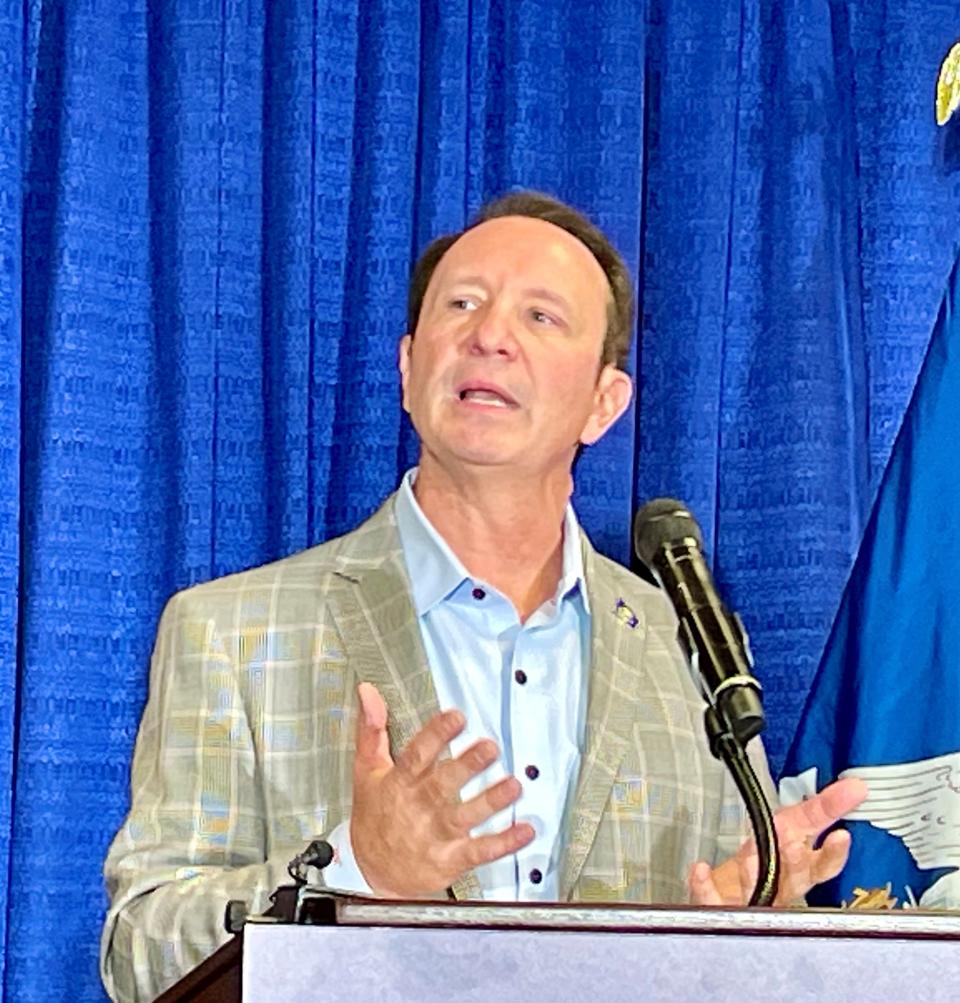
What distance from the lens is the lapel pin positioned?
2.21 metres

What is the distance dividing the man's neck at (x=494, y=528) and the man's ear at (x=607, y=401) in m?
0.11

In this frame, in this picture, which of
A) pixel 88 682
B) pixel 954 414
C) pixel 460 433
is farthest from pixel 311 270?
pixel 954 414

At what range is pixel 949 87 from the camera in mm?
2473

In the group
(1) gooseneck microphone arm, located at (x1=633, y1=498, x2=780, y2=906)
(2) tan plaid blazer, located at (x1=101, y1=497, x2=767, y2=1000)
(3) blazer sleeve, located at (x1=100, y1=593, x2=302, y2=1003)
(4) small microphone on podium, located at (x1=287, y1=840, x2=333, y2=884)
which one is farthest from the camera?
(2) tan plaid blazer, located at (x1=101, y1=497, x2=767, y2=1000)

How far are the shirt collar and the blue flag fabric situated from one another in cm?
34

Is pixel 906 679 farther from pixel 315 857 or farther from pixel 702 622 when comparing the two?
pixel 315 857

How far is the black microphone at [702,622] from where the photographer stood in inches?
54.2

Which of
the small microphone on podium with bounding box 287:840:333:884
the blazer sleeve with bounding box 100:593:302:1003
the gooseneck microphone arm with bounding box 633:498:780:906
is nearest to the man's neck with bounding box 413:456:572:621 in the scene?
the blazer sleeve with bounding box 100:593:302:1003

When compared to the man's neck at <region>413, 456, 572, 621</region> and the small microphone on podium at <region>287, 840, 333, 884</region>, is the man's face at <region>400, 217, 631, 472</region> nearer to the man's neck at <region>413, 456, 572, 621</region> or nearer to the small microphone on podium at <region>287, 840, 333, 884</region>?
the man's neck at <region>413, 456, 572, 621</region>

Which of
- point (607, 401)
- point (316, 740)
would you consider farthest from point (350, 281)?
point (316, 740)

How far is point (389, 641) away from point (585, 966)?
1.07m

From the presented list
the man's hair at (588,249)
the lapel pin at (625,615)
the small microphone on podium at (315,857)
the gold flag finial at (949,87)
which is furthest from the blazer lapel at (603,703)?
the small microphone on podium at (315,857)

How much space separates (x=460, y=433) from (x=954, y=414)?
0.60 m

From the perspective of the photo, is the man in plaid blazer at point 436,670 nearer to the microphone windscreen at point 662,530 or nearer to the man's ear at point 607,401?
the man's ear at point 607,401
